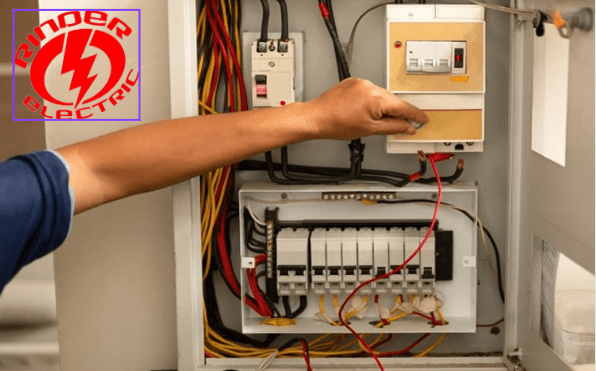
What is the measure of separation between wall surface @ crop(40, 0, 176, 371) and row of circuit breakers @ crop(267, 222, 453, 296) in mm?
401

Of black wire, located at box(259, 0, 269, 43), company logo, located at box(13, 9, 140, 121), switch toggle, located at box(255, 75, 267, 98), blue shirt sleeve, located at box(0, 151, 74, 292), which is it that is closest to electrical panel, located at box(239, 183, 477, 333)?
switch toggle, located at box(255, 75, 267, 98)

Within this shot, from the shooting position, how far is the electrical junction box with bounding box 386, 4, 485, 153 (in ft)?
6.06

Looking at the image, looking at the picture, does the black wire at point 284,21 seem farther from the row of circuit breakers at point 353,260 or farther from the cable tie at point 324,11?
the row of circuit breakers at point 353,260

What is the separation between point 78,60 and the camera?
217cm

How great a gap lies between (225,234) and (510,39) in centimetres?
81

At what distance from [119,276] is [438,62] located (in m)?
0.98

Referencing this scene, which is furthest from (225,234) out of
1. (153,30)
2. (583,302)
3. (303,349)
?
(583,302)

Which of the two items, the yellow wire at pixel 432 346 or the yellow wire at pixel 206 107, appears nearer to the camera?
the yellow wire at pixel 206 107

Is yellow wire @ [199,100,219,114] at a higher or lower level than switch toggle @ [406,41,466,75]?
lower

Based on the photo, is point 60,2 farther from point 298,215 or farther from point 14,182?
point 14,182

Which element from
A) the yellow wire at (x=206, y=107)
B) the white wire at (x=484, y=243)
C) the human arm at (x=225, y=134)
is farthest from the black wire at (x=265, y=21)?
the white wire at (x=484, y=243)

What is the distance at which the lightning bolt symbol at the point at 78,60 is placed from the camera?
85.0 inches

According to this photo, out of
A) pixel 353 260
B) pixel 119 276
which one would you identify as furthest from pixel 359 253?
pixel 119 276

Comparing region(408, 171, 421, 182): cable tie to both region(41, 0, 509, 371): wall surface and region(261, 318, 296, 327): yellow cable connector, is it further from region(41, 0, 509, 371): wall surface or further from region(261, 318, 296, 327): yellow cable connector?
region(261, 318, 296, 327): yellow cable connector
